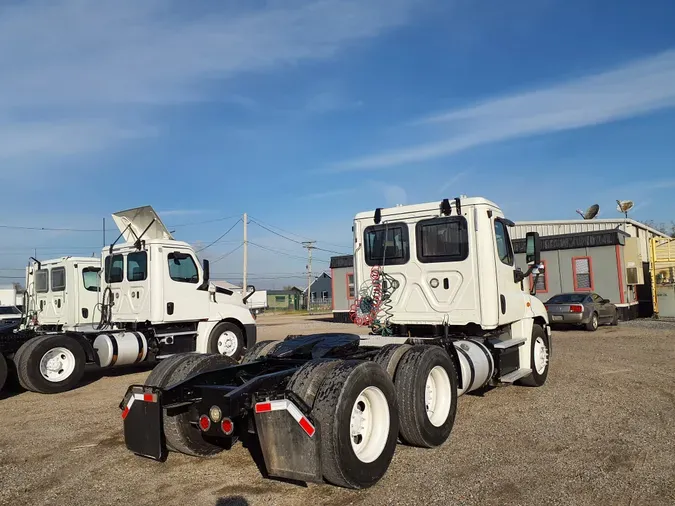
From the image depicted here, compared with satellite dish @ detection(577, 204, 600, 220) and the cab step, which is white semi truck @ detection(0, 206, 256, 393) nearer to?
the cab step

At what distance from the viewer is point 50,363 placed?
9.80 meters

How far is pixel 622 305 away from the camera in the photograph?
912 inches

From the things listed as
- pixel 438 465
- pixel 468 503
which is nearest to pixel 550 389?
pixel 438 465

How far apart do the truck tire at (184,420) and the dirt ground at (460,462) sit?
20 centimetres

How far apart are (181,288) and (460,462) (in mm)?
7850

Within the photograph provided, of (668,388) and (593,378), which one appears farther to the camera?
(593,378)

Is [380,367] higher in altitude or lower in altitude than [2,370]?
higher

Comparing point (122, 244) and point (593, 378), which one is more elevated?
point (122, 244)

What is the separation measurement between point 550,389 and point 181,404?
5912mm

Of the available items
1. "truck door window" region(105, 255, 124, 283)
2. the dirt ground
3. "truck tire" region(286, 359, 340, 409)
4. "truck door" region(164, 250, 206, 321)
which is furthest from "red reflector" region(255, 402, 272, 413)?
"truck door window" region(105, 255, 124, 283)

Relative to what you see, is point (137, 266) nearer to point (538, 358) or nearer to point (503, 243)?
point (503, 243)

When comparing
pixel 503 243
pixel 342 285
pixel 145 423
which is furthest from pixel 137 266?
pixel 342 285

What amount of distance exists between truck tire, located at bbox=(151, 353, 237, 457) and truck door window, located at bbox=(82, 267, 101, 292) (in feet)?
26.0

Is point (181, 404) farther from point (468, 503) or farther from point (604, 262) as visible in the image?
point (604, 262)
